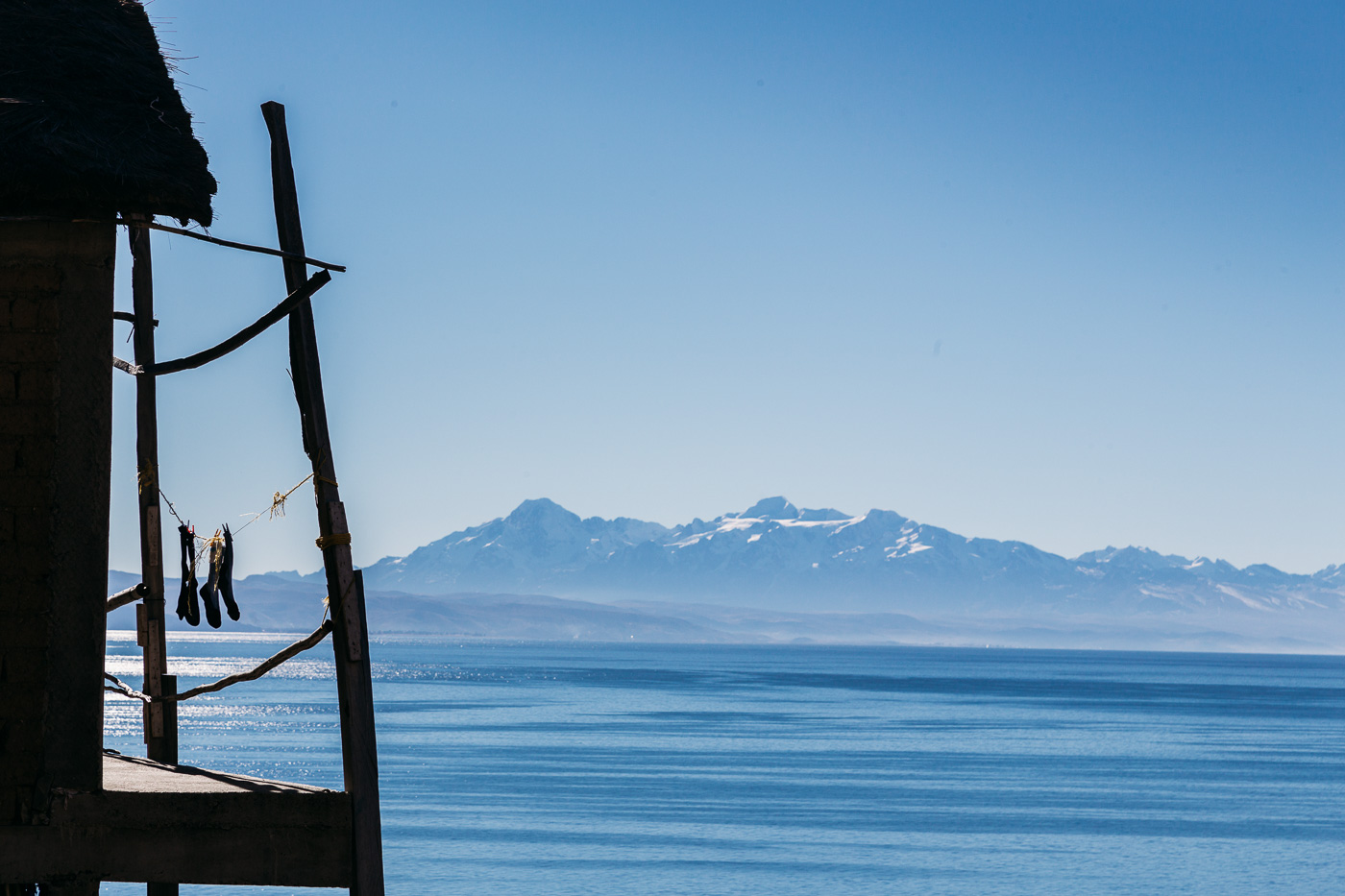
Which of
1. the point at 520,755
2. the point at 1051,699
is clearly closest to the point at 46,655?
the point at 520,755

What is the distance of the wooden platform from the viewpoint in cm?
793

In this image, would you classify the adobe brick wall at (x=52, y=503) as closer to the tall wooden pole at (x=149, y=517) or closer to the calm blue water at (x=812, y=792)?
the tall wooden pole at (x=149, y=517)

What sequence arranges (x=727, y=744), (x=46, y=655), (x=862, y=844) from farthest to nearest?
(x=727, y=744), (x=862, y=844), (x=46, y=655)

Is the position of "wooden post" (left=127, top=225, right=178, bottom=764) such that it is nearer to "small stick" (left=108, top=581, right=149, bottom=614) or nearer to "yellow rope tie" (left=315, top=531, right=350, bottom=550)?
"small stick" (left=108, top=581, right=149, bottom=614)

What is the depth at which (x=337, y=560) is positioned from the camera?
834cm

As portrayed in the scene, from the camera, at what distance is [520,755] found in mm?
63562

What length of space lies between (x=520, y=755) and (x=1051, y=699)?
84.2 meters

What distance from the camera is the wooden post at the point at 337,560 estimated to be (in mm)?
8047

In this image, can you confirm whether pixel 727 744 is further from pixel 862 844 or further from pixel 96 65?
pixel 96 65

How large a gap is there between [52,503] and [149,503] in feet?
14.9

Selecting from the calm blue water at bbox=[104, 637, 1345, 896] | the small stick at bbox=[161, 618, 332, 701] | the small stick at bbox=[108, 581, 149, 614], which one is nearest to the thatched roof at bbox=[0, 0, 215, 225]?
the small stick at bbox=[161, 618, 332, 701]

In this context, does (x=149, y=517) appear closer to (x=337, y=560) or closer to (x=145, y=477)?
(x=145, y=477)

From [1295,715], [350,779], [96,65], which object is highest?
[96,65]

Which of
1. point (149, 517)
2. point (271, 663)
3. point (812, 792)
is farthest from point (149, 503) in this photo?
point (812, 792)
